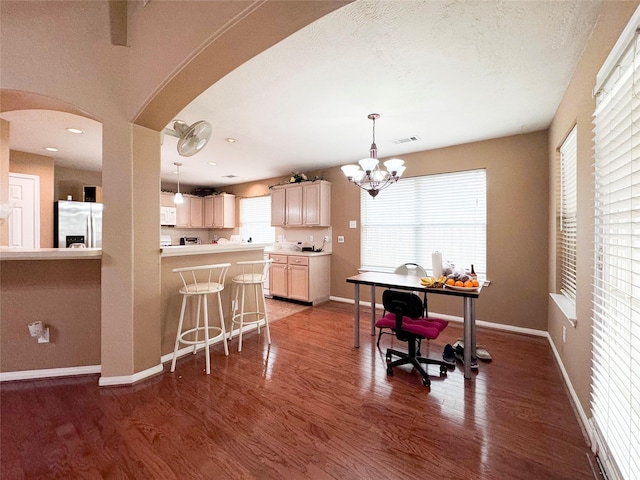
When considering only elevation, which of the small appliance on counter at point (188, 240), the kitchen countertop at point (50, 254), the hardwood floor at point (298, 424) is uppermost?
the small appliance on counter at point (188, 240)

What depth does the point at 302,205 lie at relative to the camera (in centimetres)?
509

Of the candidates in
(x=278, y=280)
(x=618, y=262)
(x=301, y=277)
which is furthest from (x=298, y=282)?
(x=618, y=262)

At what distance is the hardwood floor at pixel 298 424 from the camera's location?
4.73 feet

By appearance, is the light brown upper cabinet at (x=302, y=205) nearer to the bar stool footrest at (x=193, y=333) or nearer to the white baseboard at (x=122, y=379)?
the bar stool footrest at (x=193, y=333)

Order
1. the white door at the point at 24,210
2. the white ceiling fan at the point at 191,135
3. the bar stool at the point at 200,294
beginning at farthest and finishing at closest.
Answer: the white door at the point at 24,210, the white ceiling fan at the point at 191,135, the bar stool at the point at 200,294

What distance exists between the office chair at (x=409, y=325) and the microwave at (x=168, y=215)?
18.2ft

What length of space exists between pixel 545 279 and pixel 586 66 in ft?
7.79

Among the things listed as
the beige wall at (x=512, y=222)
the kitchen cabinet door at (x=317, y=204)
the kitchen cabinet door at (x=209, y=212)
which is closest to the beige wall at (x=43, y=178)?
the kitchen cabinet door at (x=209, y=212)

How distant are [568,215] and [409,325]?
1.89 m

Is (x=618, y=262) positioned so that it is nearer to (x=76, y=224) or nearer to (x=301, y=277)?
(x=301, y=277)

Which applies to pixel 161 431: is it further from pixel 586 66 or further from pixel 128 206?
pixel 586 66

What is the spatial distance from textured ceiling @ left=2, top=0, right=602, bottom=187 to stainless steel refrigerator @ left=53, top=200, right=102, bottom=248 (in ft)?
3.44

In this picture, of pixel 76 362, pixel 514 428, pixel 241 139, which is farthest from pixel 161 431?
pixel 241 139

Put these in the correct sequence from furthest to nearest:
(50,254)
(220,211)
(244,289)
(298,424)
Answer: (220,211)
(244,289)
(50,254)
(298,424)
